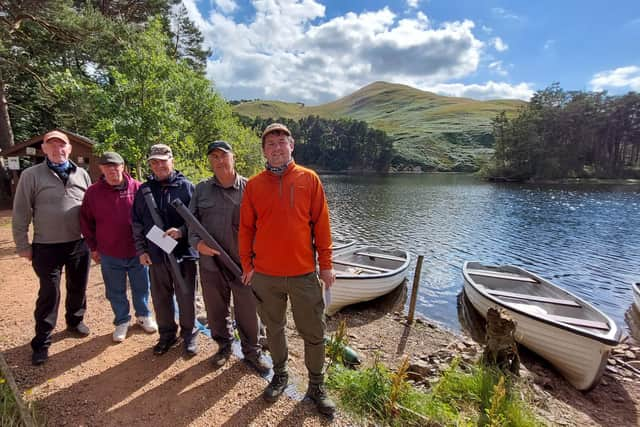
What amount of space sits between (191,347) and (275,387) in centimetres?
130

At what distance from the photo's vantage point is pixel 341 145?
97.8 metres

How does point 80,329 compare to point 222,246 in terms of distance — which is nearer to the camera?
point 222,246

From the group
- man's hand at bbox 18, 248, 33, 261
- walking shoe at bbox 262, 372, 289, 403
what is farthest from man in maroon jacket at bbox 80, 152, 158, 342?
walking shoe at bbox 262, 372, 289, 403

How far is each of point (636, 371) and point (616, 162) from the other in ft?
236

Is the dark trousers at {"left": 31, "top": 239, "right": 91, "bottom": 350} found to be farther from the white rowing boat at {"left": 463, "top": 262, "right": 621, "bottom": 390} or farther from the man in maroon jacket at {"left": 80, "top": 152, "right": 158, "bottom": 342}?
the white rowing boat at {"left": 463, "top": 262, "right": 621, "bottom": 390}

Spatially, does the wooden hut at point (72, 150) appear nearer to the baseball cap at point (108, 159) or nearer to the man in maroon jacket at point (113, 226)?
the man in maroon jacket at point (113, 226)

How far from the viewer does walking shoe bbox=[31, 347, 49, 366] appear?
3529 millimetres

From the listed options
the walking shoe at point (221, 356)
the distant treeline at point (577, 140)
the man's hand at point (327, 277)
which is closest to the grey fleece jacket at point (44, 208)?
the walking shoe at point (221, 356)

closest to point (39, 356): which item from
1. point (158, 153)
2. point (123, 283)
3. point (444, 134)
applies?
point (123, 283)

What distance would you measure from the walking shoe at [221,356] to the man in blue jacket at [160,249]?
0.33 meters

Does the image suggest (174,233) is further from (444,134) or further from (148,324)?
(444,134)

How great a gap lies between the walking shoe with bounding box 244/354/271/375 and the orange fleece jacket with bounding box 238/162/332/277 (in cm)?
136

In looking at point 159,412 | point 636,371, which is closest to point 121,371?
point 159,412

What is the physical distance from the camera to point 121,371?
3494mm
